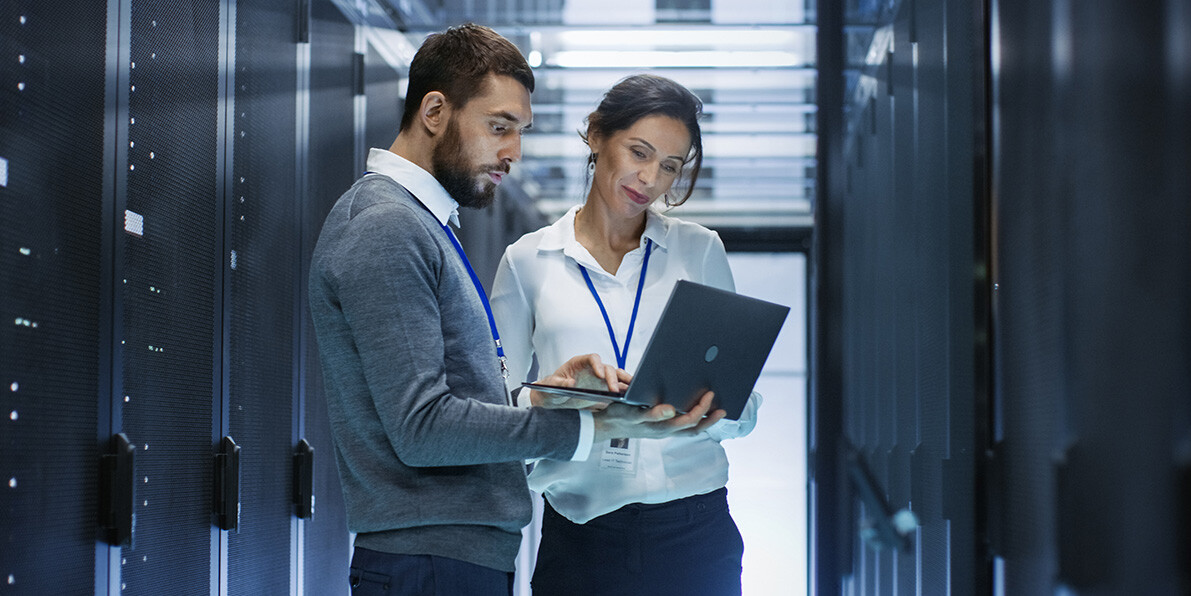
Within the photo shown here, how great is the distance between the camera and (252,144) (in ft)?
10.4

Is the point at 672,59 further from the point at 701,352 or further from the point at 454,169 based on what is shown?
the point at 701,352

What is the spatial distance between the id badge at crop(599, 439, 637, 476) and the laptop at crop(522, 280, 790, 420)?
0.82ft

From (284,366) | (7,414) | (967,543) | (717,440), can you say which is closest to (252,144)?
(284,366)

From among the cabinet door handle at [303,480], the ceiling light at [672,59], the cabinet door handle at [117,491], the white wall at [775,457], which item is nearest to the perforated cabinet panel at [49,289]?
the cabinet door handle at [117,491]

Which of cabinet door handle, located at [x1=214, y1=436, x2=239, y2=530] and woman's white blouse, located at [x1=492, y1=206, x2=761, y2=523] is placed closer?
woman's white blouse, located at [x1=492, y1=206, x2=761, y2=523]

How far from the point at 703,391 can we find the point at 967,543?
586mm

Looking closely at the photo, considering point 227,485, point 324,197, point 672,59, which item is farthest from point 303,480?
point 672,59

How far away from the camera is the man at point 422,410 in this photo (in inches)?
62.6

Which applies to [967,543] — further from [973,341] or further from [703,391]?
[703,391]

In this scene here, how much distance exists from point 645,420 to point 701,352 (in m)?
0.14

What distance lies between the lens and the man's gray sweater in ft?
5.21

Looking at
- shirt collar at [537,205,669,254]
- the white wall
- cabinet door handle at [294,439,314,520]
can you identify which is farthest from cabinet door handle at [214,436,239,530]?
the white wall

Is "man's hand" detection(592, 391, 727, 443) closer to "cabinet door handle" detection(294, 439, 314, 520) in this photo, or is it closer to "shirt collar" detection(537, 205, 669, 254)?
"shirt collar" detection(537, 205, 669, 254)

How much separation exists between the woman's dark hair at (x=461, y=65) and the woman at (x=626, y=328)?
18.4 inches
